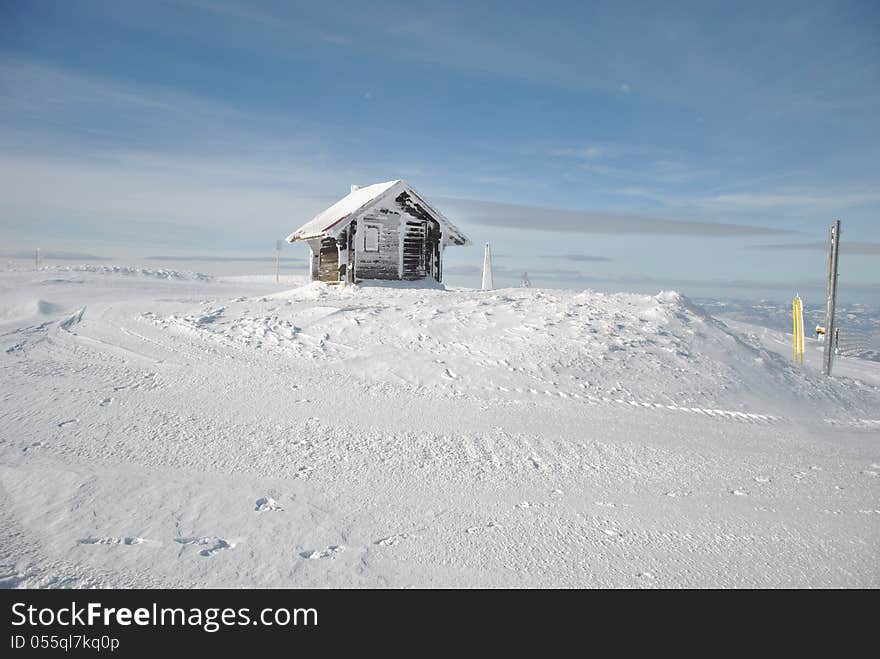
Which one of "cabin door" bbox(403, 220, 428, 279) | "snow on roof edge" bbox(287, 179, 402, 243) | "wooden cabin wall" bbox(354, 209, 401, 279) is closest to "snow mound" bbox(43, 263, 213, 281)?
"snow on roof edge" bbox(287, 179, 402, 243)

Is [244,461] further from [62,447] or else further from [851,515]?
[851,515]

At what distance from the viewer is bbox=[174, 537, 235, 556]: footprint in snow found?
4.45m

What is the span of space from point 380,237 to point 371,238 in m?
0.45

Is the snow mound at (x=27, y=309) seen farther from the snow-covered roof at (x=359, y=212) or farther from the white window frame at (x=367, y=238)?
the white window frame at (x=367, y=238)

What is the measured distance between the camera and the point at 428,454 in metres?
6.94

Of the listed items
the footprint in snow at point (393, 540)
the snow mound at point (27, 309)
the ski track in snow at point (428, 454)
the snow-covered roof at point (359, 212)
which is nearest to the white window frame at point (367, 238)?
the snow-covered roof at point (359, 212)

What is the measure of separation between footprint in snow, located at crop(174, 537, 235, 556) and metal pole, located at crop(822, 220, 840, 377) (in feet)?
54.7

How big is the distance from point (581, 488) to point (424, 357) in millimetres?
5647

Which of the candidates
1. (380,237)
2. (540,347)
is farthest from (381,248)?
(540,347)

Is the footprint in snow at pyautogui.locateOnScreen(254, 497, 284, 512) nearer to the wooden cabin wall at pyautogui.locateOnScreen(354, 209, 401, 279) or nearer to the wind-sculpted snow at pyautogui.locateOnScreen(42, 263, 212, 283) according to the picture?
the wooden cabin wall at pyautogui.locateOnScreen(354, 209, 401, 279)

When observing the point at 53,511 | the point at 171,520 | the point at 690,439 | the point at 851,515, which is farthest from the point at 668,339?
the point at 53,511

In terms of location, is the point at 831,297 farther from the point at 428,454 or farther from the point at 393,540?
the point at 393,540

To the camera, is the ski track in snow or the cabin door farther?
the cabin door

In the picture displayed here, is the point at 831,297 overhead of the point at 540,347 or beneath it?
overhead
